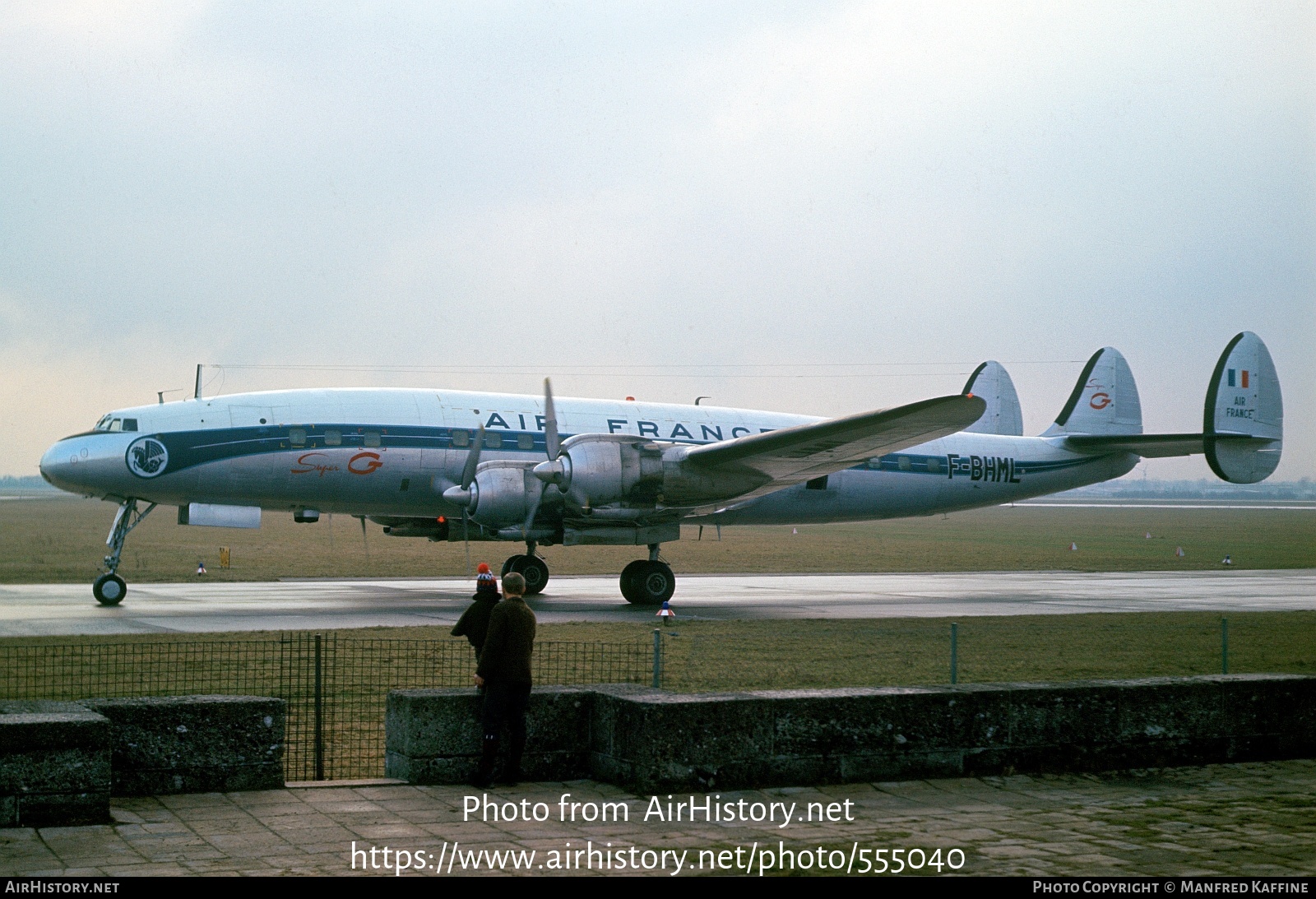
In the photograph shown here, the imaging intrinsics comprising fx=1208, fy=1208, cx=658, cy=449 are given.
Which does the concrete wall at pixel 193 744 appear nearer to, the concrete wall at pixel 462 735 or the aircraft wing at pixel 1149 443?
the concrete wall at pixel 462 735

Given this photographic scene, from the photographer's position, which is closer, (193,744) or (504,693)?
(193,744)

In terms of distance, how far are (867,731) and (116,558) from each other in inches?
726

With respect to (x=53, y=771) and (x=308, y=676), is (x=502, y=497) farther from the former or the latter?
(x=53, y=771)

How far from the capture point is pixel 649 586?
2447 centimetres

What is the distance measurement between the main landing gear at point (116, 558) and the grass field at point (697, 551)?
22.1 feet

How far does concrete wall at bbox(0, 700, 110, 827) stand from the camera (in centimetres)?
652

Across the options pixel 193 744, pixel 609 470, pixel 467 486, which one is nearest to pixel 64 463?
pixel 467 486

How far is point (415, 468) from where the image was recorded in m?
24.0

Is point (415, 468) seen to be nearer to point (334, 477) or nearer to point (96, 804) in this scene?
point (334, 477)

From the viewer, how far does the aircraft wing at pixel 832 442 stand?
20109 mm

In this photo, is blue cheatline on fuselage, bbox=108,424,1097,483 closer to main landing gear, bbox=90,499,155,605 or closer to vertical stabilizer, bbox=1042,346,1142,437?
main landing gear, bbox=90,499,155,605

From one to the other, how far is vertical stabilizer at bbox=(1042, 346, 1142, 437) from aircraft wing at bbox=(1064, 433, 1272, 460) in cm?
110

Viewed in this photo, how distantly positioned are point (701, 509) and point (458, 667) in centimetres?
1087
